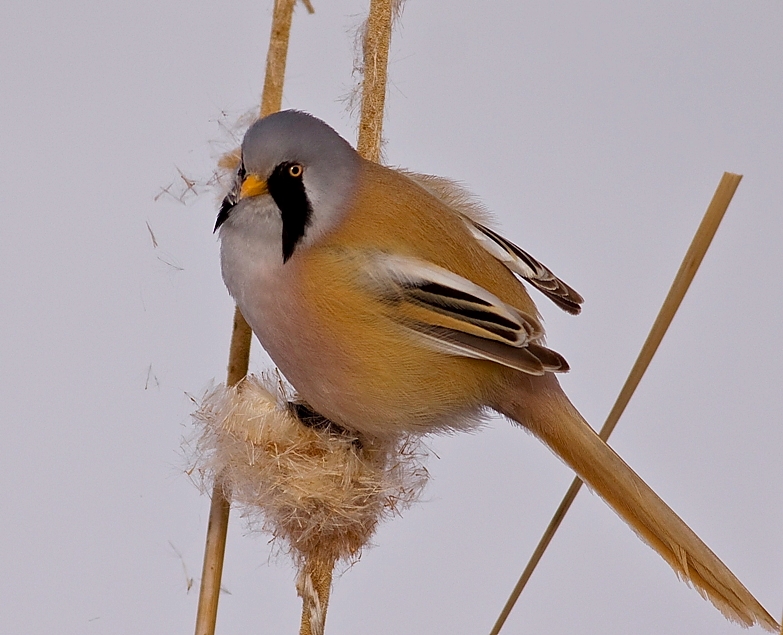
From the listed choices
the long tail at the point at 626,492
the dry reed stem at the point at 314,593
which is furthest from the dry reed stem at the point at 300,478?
the long tail at the point at 626,492

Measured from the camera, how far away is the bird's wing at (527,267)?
170 cm

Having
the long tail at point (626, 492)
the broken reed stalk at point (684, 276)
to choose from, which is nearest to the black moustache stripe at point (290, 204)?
the long tail at point (626, 492)

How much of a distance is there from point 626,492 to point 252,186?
0.70 metres

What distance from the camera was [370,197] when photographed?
63.1 inches

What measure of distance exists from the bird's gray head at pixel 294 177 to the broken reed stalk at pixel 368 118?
0.12 metres

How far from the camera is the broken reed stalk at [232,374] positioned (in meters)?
1.55

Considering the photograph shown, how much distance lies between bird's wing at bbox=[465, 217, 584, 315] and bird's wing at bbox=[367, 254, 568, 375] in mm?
153

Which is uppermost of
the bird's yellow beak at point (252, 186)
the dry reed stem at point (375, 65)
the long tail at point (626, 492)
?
the dry reed stem at point (375, 65)

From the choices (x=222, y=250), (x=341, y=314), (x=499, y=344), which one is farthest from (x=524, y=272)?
(x=222, y=250)

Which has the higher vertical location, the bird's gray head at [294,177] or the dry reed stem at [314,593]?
the bird's gray head at [294,177]

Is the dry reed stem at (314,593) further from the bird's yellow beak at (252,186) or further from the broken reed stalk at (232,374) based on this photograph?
the bird's yellow beak at (252,186)

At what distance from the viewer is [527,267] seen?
5.63 ft

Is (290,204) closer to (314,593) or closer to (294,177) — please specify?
(294,177)

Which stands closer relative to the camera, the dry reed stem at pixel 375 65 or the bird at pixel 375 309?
the bird at pixel 375 309
